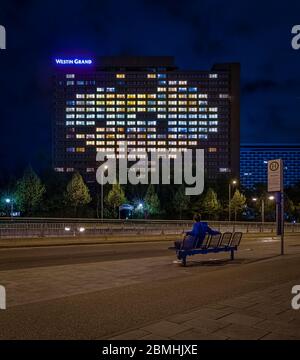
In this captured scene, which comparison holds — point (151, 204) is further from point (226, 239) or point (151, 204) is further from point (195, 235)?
point (195, 235)

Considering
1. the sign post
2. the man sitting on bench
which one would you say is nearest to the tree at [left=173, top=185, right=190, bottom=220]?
the sign post

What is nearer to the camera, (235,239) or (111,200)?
(235,239)

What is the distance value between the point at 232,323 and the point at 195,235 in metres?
6.76

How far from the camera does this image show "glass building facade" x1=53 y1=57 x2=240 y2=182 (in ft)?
516

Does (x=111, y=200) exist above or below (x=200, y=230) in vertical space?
below

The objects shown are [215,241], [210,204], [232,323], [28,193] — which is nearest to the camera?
[232,323]

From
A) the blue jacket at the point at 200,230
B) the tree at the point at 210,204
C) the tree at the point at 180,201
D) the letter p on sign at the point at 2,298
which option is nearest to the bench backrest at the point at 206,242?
the blue jacket at the point at 200,230

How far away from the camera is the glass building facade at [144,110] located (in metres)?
157

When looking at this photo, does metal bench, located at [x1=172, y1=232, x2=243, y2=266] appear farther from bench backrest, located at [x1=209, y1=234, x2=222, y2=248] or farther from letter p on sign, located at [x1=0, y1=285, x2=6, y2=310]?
letter p on sign, located at [x1=0, y1=285, x2=6, y2=310]

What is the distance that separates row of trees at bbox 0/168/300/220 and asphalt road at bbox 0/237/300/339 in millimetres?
51059

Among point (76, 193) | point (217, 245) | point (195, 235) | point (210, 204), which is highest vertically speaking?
point (195, 235)

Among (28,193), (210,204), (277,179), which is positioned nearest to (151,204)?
(210,204)

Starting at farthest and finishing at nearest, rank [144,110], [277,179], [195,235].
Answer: [144,110]
[277,179]
[195,235]

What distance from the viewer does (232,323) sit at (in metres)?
5.62
